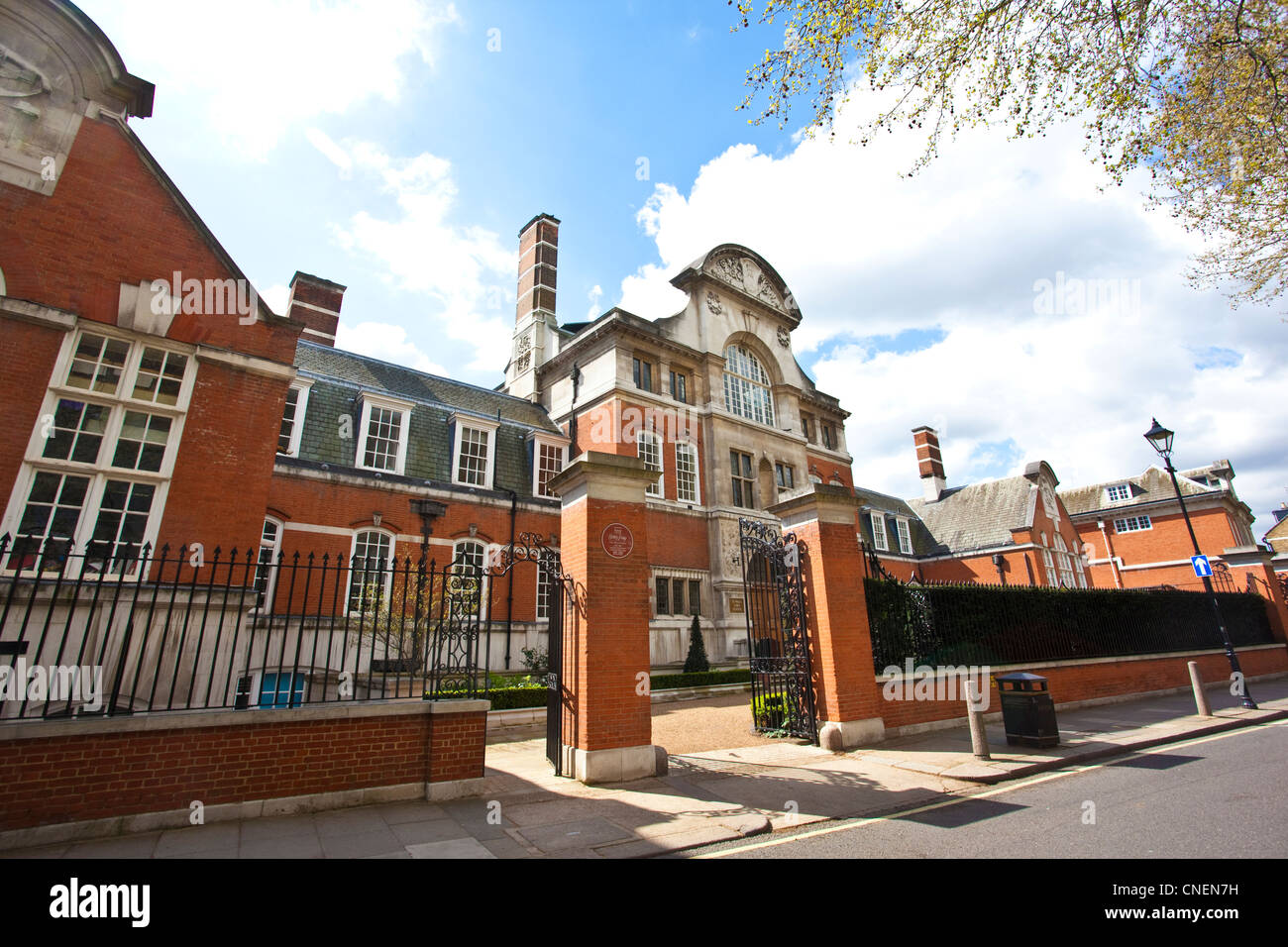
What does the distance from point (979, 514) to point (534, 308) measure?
102 ft

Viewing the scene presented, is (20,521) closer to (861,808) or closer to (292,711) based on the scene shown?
(292,711)

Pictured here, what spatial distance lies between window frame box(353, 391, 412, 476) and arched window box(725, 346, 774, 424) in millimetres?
14100

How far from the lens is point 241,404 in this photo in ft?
33.1

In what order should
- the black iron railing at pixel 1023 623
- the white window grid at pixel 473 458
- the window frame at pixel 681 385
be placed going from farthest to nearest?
the window frame at pixel 681 385 < the white window grid at pixel 473 458 < the black iron railing at pixel 1023 623

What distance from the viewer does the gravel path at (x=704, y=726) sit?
33.4 ft

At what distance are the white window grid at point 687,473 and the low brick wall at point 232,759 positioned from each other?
17.0 meters

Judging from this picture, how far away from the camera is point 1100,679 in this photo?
550 inches

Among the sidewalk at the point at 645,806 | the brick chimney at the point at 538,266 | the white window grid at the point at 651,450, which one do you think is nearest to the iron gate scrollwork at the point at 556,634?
the sidewalk at the point at 645,806

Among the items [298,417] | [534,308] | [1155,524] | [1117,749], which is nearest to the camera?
[1117,749]

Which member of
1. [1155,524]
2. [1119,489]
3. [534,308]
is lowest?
[1155,524]

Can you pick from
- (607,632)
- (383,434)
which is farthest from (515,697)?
(383,434)

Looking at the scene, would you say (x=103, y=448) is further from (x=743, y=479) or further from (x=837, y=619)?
(x=743, y=479)

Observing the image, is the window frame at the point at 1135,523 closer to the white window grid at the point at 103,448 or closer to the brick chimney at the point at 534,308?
the brick chimney at the point at 534,308
